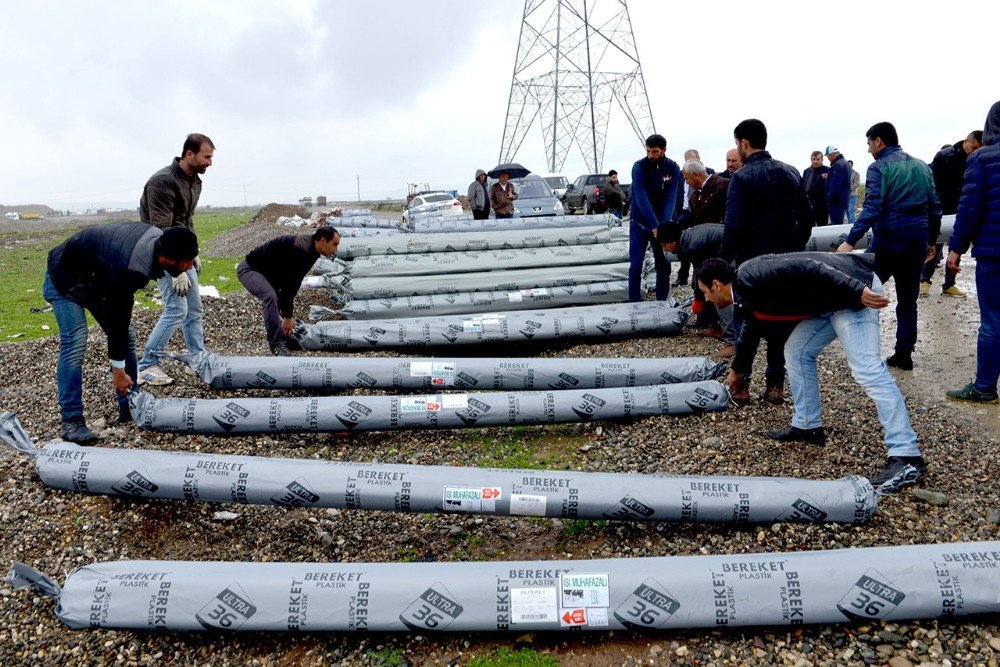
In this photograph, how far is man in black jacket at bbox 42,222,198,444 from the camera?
3.82m

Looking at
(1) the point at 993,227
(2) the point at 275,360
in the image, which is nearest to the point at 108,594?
(2) the point at 275,360

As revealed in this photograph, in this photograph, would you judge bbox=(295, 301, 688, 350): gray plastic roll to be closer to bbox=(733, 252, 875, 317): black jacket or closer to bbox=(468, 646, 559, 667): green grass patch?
bbox=(733, 252, 875, 317): black jacket

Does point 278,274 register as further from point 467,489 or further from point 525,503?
point 525,503

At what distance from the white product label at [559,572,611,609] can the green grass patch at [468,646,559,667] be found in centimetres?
24

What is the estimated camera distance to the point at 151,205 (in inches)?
195

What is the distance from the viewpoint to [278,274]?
247 inches

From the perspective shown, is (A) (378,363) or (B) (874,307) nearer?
(B) (874,307)

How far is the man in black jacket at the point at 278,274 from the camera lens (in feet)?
20.1

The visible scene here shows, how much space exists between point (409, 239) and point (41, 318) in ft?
20.0

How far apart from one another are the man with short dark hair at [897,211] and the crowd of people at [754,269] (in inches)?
0.4

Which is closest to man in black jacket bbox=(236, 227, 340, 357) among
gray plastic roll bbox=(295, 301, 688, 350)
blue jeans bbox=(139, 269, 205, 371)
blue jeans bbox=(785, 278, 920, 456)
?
gray plastic roll bbox=(295, 301, 688, 350)

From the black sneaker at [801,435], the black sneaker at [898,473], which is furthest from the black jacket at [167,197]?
the black sneaker at [898,473]

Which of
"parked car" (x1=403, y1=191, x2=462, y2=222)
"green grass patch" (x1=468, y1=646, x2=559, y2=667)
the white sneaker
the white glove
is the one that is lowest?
"green grass patch" (x1=468, y1=646, x2=559, y2=667)

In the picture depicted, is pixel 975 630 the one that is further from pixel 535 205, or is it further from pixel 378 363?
pixel 535 205
